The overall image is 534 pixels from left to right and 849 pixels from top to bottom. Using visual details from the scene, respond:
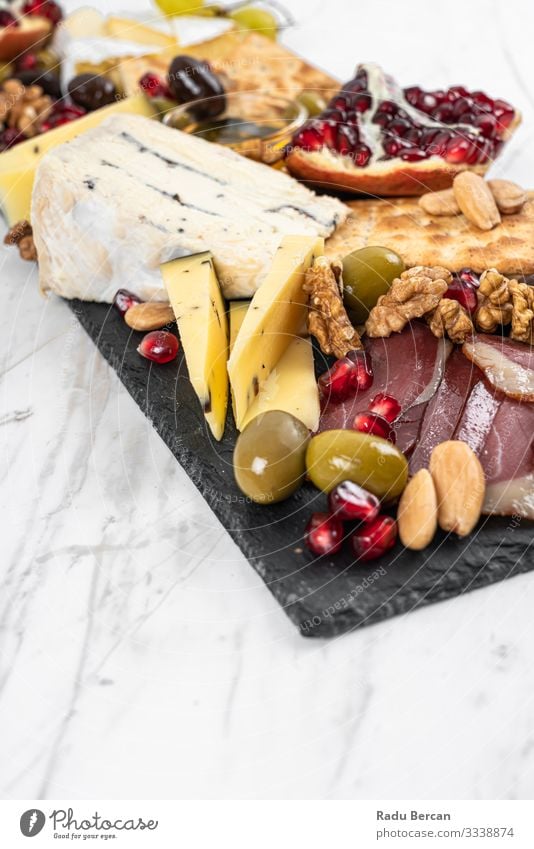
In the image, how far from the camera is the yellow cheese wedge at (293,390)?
8.33 ft

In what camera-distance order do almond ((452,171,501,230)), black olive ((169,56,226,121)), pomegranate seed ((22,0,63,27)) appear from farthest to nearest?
pomegranate seed ((22,0,63,27))
black olive ((169,56,226,121))
almond ((452,171,501,230))

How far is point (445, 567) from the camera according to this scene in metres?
2.16

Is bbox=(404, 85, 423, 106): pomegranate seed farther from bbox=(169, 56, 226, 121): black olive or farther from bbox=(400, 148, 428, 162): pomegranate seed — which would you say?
bbox=(169, 56, 226, 121): black olive

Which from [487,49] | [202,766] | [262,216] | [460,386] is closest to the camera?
[202,766]

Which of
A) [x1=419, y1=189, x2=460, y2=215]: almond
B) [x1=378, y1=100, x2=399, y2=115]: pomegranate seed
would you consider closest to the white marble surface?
[x1=419, y1=189, x2=460, y2=215]: almond

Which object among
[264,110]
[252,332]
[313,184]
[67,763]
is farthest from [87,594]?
[264,110]

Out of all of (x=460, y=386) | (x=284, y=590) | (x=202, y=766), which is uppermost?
(x=460, y=386)

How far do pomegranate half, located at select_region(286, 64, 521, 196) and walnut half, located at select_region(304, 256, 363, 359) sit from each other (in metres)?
0.78

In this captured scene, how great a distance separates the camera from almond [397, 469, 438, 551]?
7.04 feet

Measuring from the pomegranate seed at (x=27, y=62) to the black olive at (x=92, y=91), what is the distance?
516 millimetres

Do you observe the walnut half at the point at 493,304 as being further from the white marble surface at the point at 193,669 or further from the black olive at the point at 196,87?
the black olive at the point at 196,87

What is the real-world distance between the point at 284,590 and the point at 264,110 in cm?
245

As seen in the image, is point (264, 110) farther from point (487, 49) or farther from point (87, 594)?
point (87, 594)

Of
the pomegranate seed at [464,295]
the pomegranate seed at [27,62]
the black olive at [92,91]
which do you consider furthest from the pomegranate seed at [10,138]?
the pomegranate seed at [464,295]
